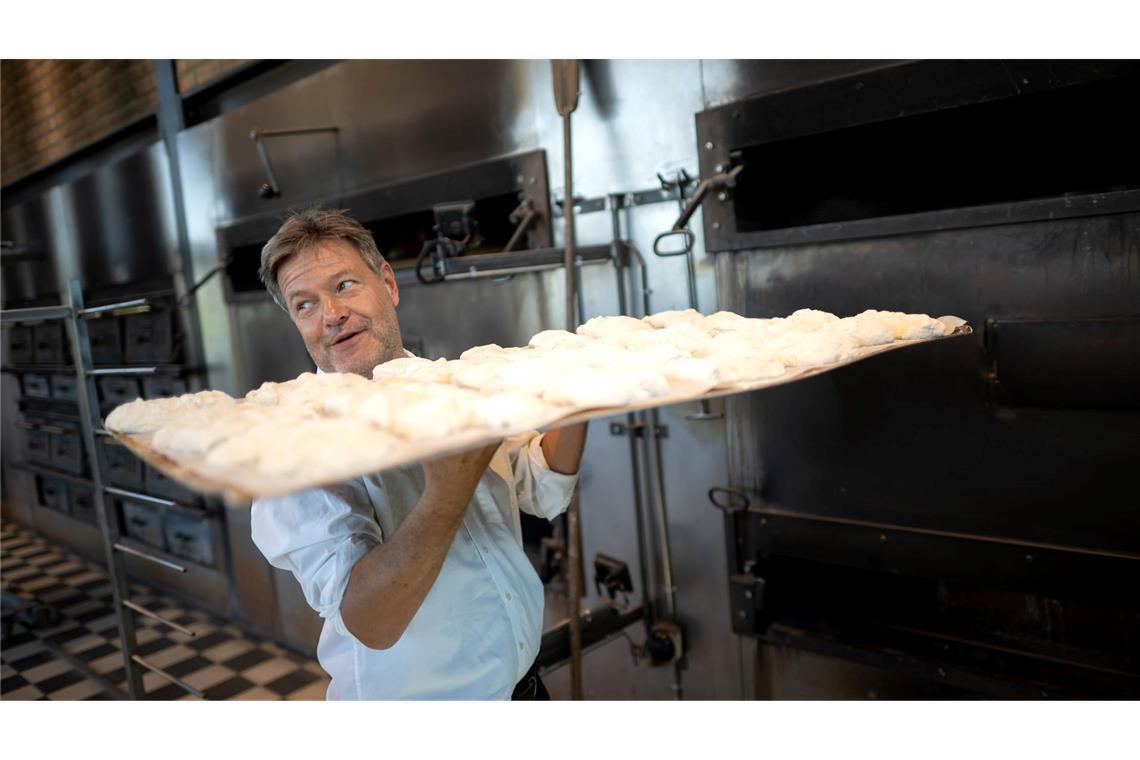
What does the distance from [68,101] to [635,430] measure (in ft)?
15.5

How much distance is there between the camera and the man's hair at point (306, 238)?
1.21m

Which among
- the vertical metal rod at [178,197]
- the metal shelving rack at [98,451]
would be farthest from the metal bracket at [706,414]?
the vertical metal rod at [178,197]

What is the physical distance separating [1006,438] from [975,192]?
2.17ft

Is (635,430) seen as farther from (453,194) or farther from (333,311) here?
(333,311)

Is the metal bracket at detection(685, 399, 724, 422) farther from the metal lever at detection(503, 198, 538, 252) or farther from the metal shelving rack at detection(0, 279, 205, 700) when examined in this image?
the metal shelving rack at detection(0, 279, 205, 700)

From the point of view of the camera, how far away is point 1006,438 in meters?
1.85

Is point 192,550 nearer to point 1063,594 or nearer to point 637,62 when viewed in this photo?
point 637,62

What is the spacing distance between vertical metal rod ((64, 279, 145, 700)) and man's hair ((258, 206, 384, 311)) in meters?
1.69

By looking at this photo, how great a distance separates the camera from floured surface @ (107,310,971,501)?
745mm

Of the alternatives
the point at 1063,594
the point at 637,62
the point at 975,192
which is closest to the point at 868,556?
the point at 1063,594

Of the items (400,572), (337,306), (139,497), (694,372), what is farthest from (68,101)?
(694,372)

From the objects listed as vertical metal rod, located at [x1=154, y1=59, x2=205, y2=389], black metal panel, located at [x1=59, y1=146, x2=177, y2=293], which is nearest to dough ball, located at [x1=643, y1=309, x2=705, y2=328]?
vertical metal rod, located at [x1=154, y1=59, x2=205, y2=389]

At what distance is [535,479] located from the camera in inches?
56.9

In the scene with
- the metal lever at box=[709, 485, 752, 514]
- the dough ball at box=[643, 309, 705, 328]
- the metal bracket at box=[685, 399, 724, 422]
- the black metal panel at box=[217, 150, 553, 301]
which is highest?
the black metal panel at box=[217, 150, 553, 301]
